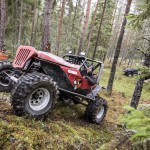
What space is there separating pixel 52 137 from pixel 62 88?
6.14 feet

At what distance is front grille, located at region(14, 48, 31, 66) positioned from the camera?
604cm

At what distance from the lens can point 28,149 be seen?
427 centimetres

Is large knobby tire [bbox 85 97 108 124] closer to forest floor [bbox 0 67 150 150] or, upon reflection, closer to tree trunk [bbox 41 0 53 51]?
forest floor [bbox 0 67 150 150]

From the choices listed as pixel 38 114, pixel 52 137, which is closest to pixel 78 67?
pixel 38 114

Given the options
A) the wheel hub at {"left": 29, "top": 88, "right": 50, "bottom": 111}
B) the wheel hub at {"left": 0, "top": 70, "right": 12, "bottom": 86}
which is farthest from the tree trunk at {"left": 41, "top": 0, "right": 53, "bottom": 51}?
the wheel hub at {"left": 29, "top": 88, "right": 50, "bottom": 111}

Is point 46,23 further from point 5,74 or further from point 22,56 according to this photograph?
point 22,56

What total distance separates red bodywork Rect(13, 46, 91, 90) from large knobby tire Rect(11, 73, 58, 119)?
2.32 ft

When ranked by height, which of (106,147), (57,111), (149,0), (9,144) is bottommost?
(57,111)

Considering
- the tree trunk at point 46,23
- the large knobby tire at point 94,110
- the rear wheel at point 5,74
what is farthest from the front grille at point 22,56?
the tree trunk at point 46,23

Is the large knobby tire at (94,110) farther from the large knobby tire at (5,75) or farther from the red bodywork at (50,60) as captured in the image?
the large knobby tire at (5,75)

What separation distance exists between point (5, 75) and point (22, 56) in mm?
1437

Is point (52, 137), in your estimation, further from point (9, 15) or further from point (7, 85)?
point (9, 15)

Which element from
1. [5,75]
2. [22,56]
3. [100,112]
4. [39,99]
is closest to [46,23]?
[5,75]

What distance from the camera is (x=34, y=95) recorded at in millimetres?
5539
